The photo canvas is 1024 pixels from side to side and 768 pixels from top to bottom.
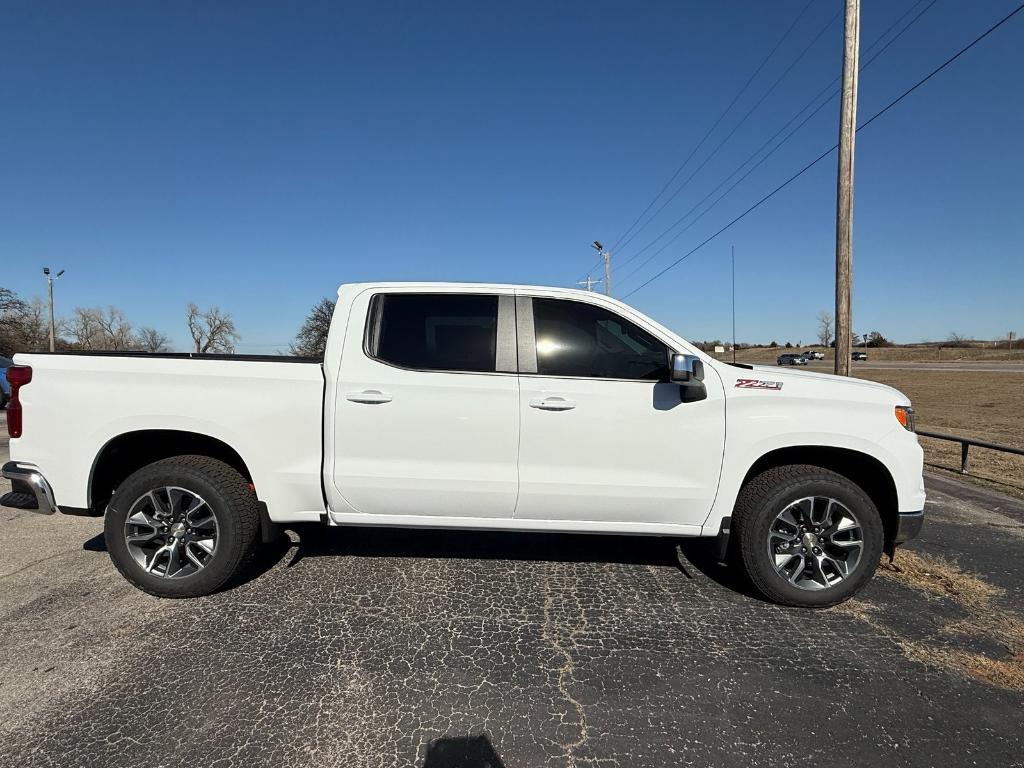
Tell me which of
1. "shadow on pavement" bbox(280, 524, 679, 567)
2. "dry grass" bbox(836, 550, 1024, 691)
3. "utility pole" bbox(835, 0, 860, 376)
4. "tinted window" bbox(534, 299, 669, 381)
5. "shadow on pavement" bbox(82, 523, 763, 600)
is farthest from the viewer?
"utility pole" bbox(835, 0, 860, 376)

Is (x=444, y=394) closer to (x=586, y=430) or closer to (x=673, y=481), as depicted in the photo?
(x=586, y=430)

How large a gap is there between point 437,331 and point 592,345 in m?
1.00

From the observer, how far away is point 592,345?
337 cm

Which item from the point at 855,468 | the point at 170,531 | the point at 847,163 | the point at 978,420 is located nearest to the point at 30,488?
the point at 170,531

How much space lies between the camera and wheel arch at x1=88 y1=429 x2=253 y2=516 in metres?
3.28

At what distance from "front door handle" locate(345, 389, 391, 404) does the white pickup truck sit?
0.04 feet

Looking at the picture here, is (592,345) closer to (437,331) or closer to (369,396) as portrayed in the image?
(437,331)

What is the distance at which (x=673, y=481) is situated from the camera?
127 inches

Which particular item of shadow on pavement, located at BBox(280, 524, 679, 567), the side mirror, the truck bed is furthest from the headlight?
the truck bed

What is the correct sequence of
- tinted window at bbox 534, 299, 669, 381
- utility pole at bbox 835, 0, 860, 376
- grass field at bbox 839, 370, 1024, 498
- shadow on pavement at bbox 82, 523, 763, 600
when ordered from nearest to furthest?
tinted window at bbox 534, 299, 669, 381, shadow on pavement at bbox 82, 523, 763, 600, utility pole at bbox 835, 0, 860, 376, grass field at bbox 839, 370, 1024, 498

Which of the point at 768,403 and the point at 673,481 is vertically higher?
the point at 768,403

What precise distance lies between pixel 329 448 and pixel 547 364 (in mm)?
1426

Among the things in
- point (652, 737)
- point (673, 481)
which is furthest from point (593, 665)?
point (673, 481)

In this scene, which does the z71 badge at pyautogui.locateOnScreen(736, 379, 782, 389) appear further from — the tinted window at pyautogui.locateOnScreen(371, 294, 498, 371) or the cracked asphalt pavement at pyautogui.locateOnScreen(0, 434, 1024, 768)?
the tinted window at pyautogui.locateOnScreen(371, 294, 498, 371)
